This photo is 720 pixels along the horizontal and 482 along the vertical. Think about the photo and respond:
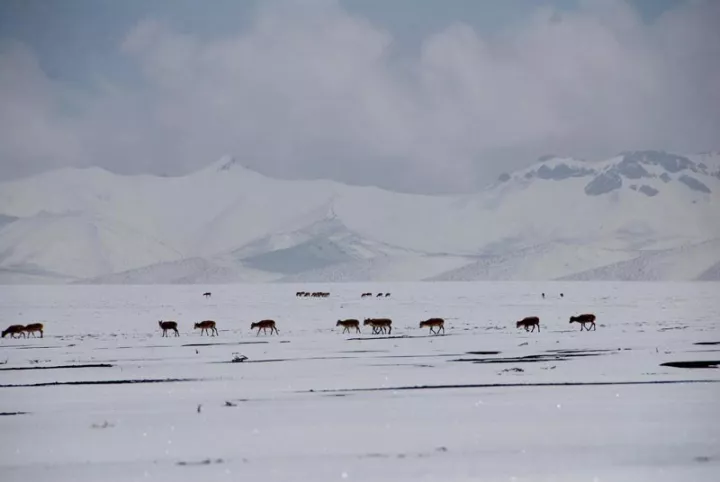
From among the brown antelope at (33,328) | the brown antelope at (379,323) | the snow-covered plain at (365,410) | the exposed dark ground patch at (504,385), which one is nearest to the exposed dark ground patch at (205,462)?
the snow-covered plain at (365,410)

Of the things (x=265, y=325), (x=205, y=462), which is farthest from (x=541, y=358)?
(x=205, y=462)

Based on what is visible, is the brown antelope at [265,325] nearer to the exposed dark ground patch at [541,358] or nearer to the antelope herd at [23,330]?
the antelope herd at [23,330]

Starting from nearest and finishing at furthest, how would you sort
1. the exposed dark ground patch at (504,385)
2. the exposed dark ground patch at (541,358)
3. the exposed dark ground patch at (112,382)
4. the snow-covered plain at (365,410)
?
the snow-covered plain at (365,410) < the exposed dark ground patch at (504,385) < the exposed dark ground patch at (112,382) < the exposed dark ground patch at (541,358)

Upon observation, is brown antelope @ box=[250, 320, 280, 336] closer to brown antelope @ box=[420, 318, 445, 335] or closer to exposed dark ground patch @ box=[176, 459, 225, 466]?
brown antelope @ box=[420, 318, 445, 335]

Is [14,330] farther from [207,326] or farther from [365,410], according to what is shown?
[365,410]

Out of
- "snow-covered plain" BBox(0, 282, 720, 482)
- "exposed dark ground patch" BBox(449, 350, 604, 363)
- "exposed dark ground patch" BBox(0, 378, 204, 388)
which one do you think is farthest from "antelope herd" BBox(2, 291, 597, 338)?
"exposed dark ground patch" BBox(0, 378, 204, 388)

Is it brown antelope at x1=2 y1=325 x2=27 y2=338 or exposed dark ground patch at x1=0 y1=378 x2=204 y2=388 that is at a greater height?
brown antelope at x1=2 y1=325 x2=27 y2=338

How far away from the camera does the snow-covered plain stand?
8.05 meters

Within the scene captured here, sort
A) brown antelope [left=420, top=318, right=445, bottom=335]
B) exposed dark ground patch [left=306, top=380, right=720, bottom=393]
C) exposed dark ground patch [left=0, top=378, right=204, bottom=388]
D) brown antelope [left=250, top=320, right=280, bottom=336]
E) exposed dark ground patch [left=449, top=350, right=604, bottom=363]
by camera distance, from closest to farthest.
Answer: exposed dark ground patch [left=306, top=380, right=720, bottom=393], exposed dark ground patch [left=0, top=378, right=204, bottom=388], exposed dark ground patch [left=449, top=350, right=604, bottom=363], brown antelope [left=420, top=318, right=445, bottom=335], brown antelope [left=250, top=320, right=280, bottom=336]

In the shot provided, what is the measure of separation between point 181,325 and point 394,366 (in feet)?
36.6

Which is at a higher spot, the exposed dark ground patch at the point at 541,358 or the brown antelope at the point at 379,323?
the brown antelope at the point at 379,323

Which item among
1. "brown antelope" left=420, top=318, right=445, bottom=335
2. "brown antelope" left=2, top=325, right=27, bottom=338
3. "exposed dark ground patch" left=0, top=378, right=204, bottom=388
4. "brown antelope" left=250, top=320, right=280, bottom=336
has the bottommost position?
"exposed dark ground patch" left=0, top=378, right=204, bottom=388

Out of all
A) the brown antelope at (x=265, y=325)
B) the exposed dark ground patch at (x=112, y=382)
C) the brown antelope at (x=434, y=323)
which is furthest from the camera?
the brown antelope at (x=265, y=325)

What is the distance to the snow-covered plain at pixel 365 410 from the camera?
805cm
